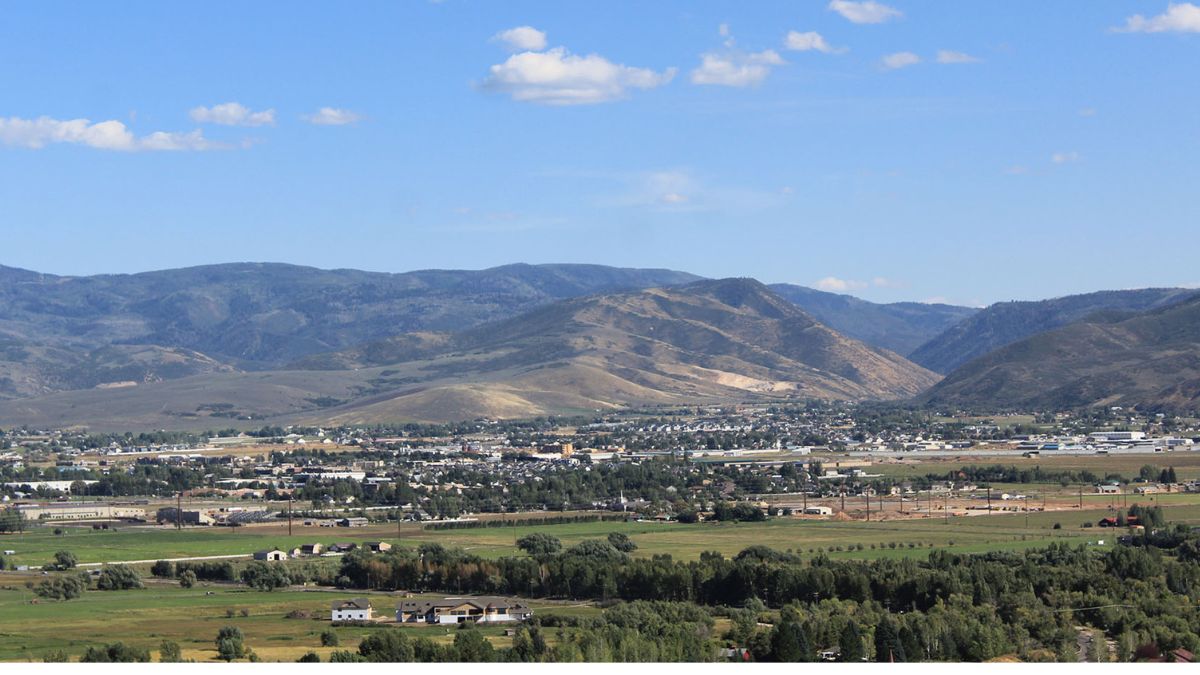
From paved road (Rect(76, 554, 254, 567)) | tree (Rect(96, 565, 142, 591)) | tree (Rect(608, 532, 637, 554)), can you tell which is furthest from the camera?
paved road (Rect(76, 554, 254, 567))

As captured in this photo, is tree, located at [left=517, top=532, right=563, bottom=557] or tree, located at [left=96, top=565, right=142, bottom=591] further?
tree, located at [left=517, top=532, right=563, bottom=557]

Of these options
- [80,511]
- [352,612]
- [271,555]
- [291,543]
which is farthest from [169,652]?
[80,511]

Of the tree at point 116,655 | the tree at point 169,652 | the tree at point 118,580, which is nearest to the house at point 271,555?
the tree at point 118,580

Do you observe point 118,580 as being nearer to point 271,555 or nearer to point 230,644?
point 271,555

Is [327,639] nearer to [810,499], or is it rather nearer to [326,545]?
[326,545]

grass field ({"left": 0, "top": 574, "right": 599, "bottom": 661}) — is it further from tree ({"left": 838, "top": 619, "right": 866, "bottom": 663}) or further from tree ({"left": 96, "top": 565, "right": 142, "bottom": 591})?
tree ({"left": 838, "top": 619, "right": 866, "bottom": 663})

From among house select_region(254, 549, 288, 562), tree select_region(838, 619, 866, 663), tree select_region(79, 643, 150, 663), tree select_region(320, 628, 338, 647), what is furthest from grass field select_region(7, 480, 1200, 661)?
tree select_region(838, 619, 866, 663)
